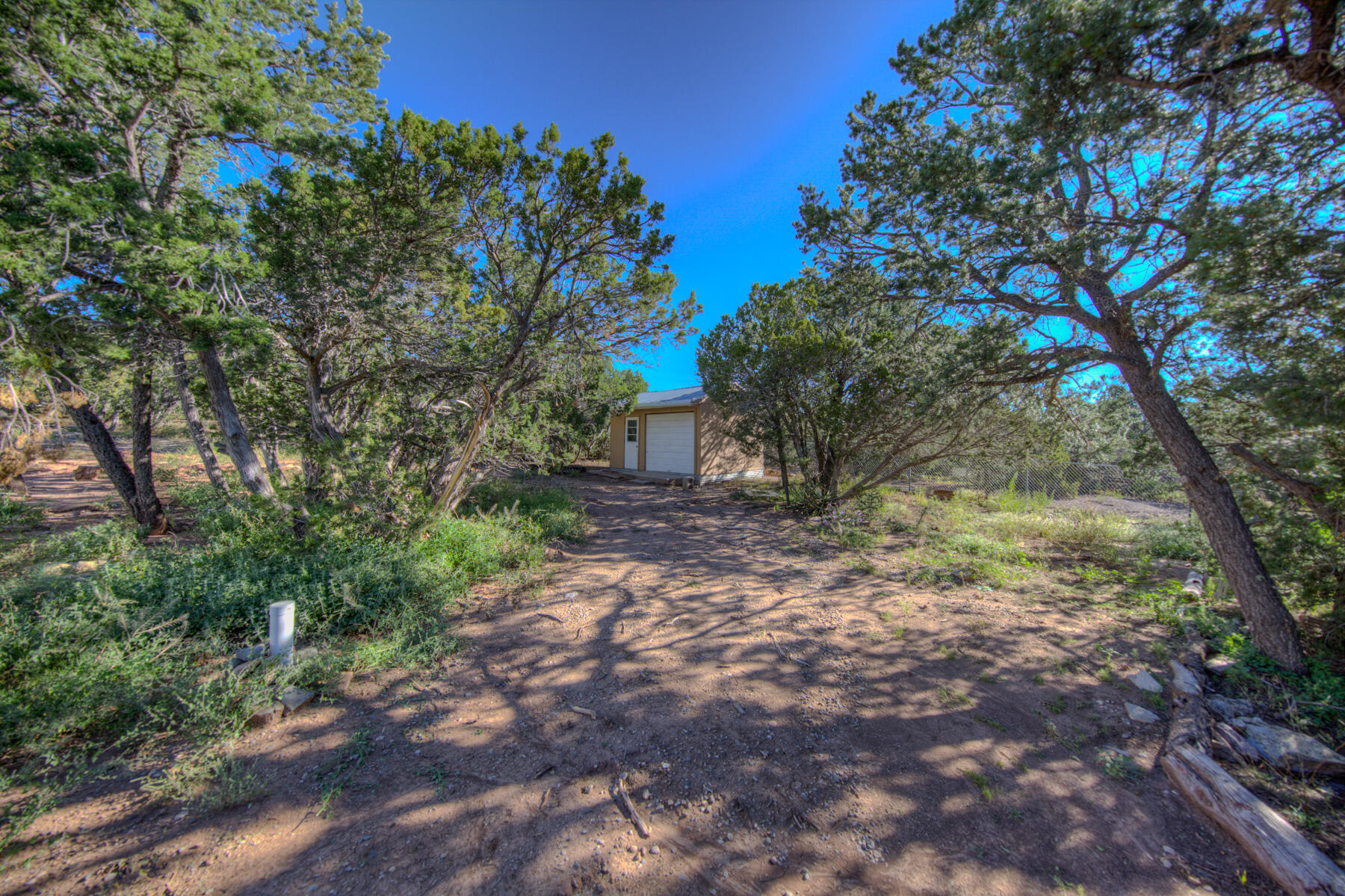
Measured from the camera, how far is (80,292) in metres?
3.87

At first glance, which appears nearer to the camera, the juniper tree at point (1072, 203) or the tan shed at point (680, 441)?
the juniper tree at point (1072, 203)

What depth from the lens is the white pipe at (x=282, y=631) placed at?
287cm

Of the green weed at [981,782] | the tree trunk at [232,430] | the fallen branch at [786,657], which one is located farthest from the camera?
the tree trunk at [232,430]

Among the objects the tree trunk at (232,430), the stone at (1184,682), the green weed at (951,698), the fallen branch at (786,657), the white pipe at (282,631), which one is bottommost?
the green weed at (951,698)

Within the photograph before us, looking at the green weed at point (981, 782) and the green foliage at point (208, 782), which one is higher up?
the green foliage at point (208, 782)

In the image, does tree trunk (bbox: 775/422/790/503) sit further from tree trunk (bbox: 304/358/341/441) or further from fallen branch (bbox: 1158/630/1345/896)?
tree trunk (bbox: 304/358/341/441)

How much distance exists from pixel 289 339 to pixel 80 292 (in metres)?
1.50

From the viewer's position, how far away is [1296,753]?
230 centimetres

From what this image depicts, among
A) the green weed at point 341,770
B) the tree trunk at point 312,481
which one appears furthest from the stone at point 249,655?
the tree trunk at point 312,481

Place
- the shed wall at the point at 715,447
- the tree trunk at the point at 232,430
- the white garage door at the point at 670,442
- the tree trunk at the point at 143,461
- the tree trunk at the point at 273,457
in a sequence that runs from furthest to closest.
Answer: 1. the white garage door at the point at 670,442
2. the shed wall at the point at 715,447
3. the tree trunk at the point at 143,461
4. the tree trunk at the point at 273,457
5. the tree trunk at the point at 232,430

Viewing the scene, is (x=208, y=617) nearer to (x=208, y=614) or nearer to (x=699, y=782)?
(x=208, y=614)

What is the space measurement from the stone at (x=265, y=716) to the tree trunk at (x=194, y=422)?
493 cm

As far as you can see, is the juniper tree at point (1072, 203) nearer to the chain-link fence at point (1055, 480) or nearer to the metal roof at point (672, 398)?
the chain-link fence at point (1055, 480)

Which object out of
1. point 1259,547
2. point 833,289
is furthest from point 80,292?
point 1259,547
